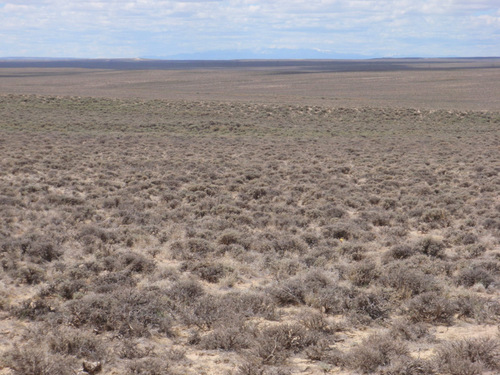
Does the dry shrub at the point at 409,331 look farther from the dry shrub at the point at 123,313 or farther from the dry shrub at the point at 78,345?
the dry shrub at the point at 78,345

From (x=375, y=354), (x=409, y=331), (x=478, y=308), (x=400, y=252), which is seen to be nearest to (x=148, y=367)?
(x=375, y=354)

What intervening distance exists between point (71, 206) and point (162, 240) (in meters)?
3.90

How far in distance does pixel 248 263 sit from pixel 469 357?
4.60 meters

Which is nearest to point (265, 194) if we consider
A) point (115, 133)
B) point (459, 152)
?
point (459, 152)

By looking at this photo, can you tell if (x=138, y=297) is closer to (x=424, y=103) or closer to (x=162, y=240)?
(x=162, y=240)

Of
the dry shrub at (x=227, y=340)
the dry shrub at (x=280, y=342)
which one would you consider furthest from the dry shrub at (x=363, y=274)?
the dry shrub at (x=227, y=340)

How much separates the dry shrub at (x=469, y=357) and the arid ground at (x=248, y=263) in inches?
0.7

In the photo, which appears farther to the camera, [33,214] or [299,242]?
[33,214]

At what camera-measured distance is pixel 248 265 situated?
8992mm

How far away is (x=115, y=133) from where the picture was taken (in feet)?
110

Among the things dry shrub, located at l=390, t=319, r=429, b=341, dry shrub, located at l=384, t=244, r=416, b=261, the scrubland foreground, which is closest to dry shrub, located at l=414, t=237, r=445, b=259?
the scrubland foreground

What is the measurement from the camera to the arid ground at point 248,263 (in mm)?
5594

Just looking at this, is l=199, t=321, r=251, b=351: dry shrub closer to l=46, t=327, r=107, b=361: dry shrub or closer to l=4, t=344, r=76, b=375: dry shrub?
l=46, t=327, r=107, b=361: dry shrub

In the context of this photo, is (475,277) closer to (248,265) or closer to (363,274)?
(363,274)
